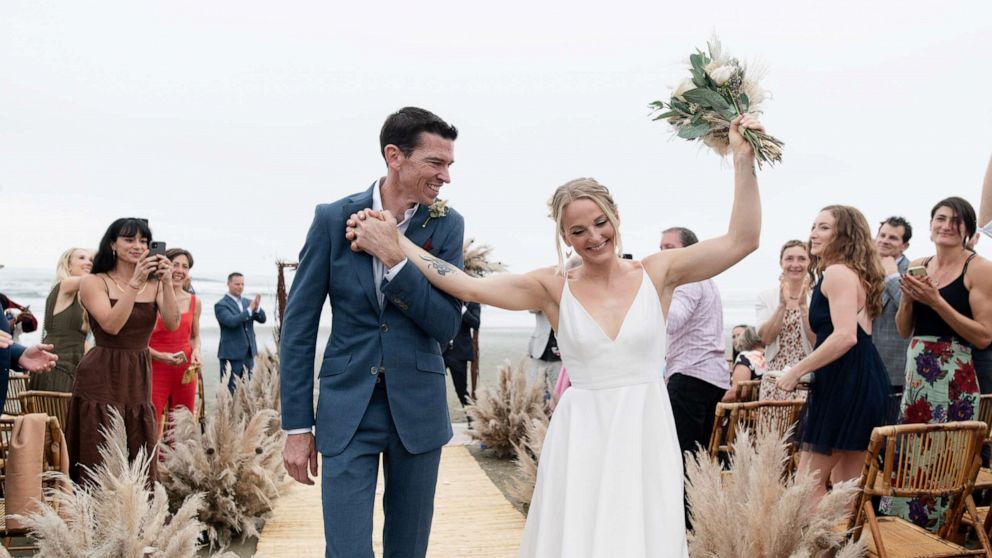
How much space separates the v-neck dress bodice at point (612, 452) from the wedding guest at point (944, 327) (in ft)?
8.96

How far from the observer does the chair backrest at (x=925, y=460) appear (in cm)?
361

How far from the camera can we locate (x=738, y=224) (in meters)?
2.75

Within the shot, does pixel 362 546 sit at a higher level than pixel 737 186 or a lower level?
lower

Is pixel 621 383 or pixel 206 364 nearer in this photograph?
pixel 621 383

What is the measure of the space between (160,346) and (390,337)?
4.44 meters

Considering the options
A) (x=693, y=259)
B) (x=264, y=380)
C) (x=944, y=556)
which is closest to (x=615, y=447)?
(x=693, y=259)

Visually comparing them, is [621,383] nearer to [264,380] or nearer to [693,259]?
[693,259]

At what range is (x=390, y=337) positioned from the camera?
2.92 m

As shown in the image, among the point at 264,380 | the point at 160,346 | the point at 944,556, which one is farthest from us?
the point at 264,380

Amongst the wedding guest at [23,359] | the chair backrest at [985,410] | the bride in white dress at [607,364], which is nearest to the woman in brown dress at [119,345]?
the wedding guest at [23,359]

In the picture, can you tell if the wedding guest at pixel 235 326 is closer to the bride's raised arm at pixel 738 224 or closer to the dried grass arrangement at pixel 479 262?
the dried grass arrangement at pixel 479 262

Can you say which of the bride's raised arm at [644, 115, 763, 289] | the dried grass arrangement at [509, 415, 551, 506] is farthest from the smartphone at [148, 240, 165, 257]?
the bride's raised arm at [644, 115, 763, 289]

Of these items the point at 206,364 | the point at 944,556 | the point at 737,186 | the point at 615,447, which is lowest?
the point at 206,364

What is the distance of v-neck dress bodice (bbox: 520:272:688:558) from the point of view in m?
2.74
